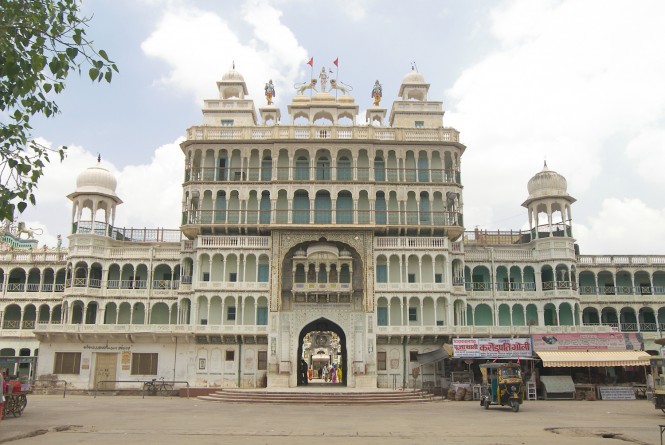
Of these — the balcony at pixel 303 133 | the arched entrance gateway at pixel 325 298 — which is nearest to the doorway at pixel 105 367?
the arched entrance gateway at pixel 325 298

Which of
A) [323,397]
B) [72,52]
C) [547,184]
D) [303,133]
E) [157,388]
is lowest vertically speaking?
[323,397]

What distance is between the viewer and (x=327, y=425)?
88.7 ft

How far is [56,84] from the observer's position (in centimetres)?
1323

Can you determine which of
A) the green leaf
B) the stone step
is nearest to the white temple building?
the stone step

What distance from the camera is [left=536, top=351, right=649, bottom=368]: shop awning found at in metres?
46.8

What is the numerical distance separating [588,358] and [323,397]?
835 inches

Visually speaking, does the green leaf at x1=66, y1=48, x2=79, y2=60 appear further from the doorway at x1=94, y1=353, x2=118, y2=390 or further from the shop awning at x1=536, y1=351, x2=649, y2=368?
the doorway at x1=94, y1=353, x2=118, y2=390

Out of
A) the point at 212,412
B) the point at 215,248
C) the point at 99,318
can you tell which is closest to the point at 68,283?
the point at 99,318

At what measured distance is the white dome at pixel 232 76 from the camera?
61656 millimetres

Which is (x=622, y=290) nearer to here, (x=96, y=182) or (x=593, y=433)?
(x=593, y=433)

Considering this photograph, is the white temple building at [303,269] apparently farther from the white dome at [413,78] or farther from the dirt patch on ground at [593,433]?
the dirt patch on ground at [593,433]

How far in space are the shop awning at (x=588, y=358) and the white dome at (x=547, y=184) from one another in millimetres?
15843

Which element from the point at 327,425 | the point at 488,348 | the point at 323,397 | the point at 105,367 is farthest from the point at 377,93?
the point at 327,425

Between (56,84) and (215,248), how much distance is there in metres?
40.3
